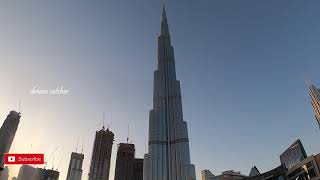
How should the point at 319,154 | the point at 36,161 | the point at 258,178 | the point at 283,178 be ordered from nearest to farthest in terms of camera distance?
the point at 36,161, the point at 319,154, the point at 283,178, the point at 258,178

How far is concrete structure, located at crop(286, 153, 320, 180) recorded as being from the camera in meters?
132

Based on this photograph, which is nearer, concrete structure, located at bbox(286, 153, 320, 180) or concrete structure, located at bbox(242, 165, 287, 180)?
concrete structure, located at bbox(286, 153, 320, 180)

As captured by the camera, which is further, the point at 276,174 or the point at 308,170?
the point at 276,174

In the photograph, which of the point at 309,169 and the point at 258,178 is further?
the point at 258,178

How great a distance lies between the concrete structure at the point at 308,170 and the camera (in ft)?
433

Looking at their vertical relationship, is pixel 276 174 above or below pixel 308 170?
above

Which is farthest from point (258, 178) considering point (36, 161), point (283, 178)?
point (36, 161)

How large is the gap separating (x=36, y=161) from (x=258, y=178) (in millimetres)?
132721

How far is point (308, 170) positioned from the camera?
138375mm

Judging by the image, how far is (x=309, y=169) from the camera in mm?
137625

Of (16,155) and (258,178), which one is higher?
(258,178)

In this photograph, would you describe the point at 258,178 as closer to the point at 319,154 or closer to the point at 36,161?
the point at 319,154

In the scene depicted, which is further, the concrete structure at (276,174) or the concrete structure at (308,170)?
the concrete structure at (276,174)

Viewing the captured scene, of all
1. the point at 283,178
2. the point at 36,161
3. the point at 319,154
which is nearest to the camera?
the point at 36,161
